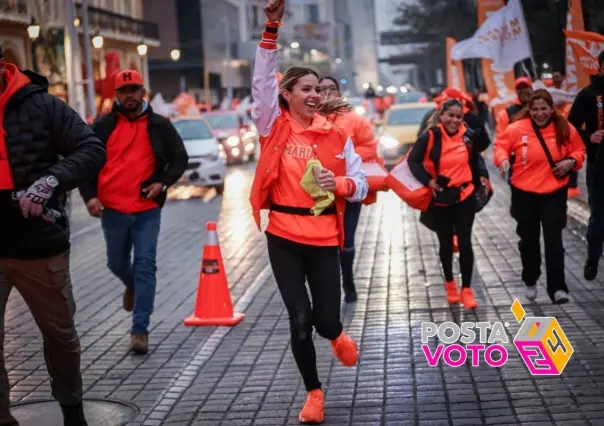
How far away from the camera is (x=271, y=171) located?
6.33m

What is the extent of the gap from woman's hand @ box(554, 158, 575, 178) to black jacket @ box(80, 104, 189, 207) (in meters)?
2.80

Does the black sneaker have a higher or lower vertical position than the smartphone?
lower

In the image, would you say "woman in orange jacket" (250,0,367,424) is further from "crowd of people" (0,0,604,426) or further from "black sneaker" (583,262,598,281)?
"black sneaker" (583,262,598,281)

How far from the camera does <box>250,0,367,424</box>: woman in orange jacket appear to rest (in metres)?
6.34

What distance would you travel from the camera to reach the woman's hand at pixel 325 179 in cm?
618

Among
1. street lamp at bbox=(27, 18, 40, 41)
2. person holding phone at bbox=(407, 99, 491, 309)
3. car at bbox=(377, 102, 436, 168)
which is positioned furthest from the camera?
street lamp at bbox=(27, 18, 40, 41)

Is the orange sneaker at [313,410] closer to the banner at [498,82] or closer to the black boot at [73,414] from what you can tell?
the black boot at [73,414]

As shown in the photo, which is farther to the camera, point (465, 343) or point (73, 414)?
point (465, 343)

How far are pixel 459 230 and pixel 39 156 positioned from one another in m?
4.75

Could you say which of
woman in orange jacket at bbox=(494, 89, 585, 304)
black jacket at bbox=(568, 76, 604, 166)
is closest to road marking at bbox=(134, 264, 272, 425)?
woman in orange jacket at bbox=(494, 89, 585, 304)

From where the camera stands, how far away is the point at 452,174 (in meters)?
9.80

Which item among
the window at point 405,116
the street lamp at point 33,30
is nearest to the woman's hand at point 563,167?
the window at point 405,116

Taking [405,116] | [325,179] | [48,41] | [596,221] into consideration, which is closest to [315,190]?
[325,179]

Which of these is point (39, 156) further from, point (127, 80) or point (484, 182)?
point (484, 182)
